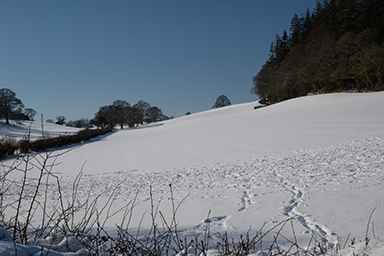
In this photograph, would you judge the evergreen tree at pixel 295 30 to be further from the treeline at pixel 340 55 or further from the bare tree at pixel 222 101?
the bare tree at pixel 222 101

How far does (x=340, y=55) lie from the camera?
29.0 meters

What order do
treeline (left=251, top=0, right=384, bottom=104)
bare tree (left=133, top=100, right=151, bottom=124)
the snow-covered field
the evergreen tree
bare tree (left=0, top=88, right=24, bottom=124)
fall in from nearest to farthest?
the snow-covered field → treeline (left=251, top=0, right=384, bottom=104) → bare tree (left=0, top=88, right=24, bottom=124) → the evergreen tree → bare tree (left=133, top=100, right=151, bottom=124)

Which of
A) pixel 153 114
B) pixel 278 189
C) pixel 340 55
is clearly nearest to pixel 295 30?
pixel 340 55

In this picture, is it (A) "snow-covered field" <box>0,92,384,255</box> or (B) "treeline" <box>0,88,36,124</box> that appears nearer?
(A) "snow-covered field" <box>0,92,384,255</box>

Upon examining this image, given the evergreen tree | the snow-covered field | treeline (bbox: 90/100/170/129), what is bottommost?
the snow-covered field

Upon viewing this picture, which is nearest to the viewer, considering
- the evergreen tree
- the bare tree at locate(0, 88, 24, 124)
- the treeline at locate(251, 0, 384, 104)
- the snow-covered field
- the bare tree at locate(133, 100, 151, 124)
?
the snow-covered field

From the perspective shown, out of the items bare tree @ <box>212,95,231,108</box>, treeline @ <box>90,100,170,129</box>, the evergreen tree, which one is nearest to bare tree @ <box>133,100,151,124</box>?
treeline @ <box>90,100,170,129</box>

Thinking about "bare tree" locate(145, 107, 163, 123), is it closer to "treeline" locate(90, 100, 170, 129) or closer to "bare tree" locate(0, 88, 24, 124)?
"treeline" locate(90, 100, 170, 129)

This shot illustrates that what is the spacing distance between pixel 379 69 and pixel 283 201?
28761 millimetres

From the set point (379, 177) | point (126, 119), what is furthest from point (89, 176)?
point (126, 119)

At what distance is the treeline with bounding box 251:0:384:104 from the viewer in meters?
26.0

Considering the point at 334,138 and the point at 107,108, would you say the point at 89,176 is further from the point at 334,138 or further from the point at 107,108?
the point at 107,108

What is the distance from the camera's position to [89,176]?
9336mm

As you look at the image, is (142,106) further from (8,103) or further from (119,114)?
(8,103)
